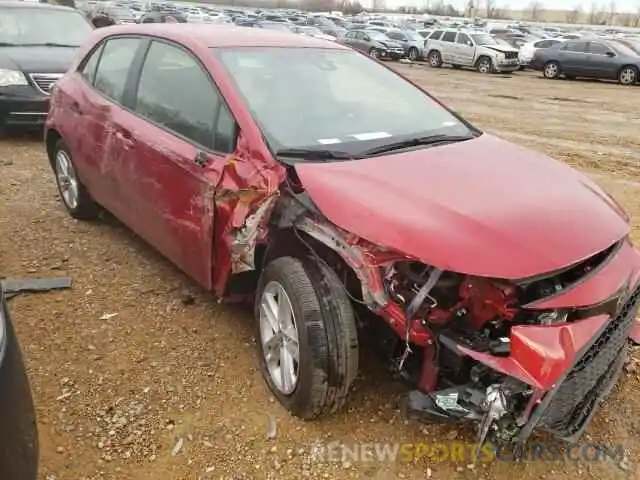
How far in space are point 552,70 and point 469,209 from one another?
75.4 ft

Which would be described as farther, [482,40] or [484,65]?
[482,40]

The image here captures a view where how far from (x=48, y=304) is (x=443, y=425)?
8.08 feet

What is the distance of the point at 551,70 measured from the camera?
23.3 m

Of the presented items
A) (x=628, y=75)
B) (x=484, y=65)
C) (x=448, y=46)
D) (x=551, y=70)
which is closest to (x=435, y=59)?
(x=448, y=46)

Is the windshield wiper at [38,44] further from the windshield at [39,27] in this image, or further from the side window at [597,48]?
the side window at [597,48]

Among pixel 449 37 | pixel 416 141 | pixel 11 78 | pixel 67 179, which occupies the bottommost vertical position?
pixel 67 179

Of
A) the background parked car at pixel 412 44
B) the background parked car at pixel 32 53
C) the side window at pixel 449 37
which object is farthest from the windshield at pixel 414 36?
the background parked car at pixel 32 53

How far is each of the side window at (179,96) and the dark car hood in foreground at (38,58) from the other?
14.3ft

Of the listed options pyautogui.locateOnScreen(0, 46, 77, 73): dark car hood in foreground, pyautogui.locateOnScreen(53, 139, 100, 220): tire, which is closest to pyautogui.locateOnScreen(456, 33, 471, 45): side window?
pyautogui.locateOnScreen(0, 46, 77, 73): dark car hood in foreground

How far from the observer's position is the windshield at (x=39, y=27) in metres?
→ 8.34

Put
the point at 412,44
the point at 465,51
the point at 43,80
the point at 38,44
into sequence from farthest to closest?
the point at 412,44 < the point at 465,51 < the point at 38,44 < the point at 43,80

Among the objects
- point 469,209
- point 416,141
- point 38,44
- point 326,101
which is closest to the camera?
point 469,209

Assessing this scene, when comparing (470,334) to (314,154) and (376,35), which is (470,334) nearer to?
(314,154)

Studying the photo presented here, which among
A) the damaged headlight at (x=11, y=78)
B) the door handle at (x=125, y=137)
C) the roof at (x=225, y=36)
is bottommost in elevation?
the damaged headlight at (x=11, y=78)
